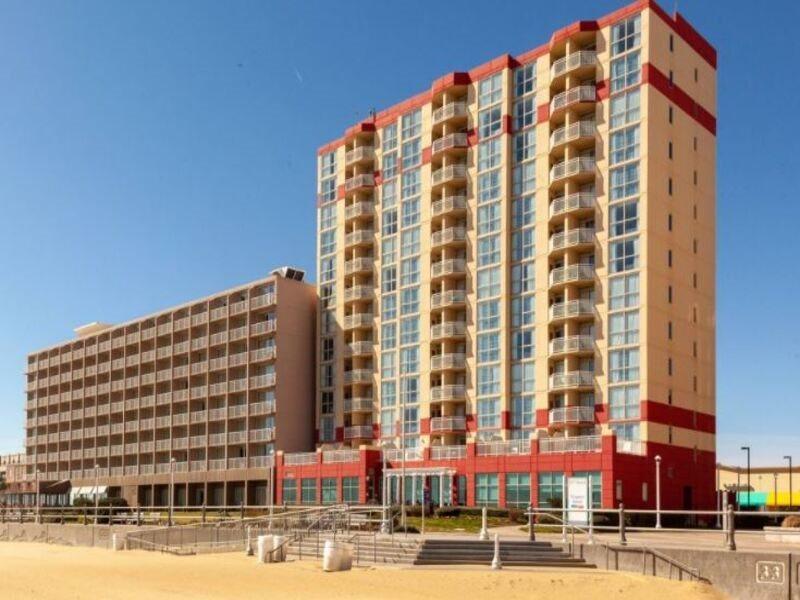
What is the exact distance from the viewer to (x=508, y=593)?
91.8 feet

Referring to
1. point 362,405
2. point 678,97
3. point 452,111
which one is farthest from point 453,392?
point 678,97

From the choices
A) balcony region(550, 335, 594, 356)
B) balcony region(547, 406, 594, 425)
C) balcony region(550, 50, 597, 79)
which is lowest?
balcony region(547, 406, 594, 425)

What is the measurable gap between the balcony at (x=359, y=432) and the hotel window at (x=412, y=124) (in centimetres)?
2615

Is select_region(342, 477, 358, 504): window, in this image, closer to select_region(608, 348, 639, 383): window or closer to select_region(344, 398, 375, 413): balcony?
select_region(344, 398, 375, 413): balcony

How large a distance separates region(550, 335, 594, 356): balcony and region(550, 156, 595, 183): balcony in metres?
A: 12.1

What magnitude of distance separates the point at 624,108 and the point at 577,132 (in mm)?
3923

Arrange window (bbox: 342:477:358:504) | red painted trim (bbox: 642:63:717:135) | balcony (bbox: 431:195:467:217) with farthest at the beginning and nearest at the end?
balcony (bbox: 431:195:467:217), window (bbox: 342:477:358:504), red painted trim (bbox: 642:63:717:135)

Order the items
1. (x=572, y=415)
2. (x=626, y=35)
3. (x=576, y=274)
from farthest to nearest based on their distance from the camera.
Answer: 1. (x=576, y=274)
2. (x=626, y=35)
3. (x=572, y=415)

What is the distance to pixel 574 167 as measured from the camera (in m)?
78.0

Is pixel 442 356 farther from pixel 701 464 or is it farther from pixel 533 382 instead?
pixel 701 464

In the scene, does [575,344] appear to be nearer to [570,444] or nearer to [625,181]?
[570,444]

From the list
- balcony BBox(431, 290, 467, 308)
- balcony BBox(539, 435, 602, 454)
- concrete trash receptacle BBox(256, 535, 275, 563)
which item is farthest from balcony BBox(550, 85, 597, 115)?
concrete trash receptacle BBox(256, 535, 275, 563)

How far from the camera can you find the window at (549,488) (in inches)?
2773

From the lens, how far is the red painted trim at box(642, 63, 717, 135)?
246ft
